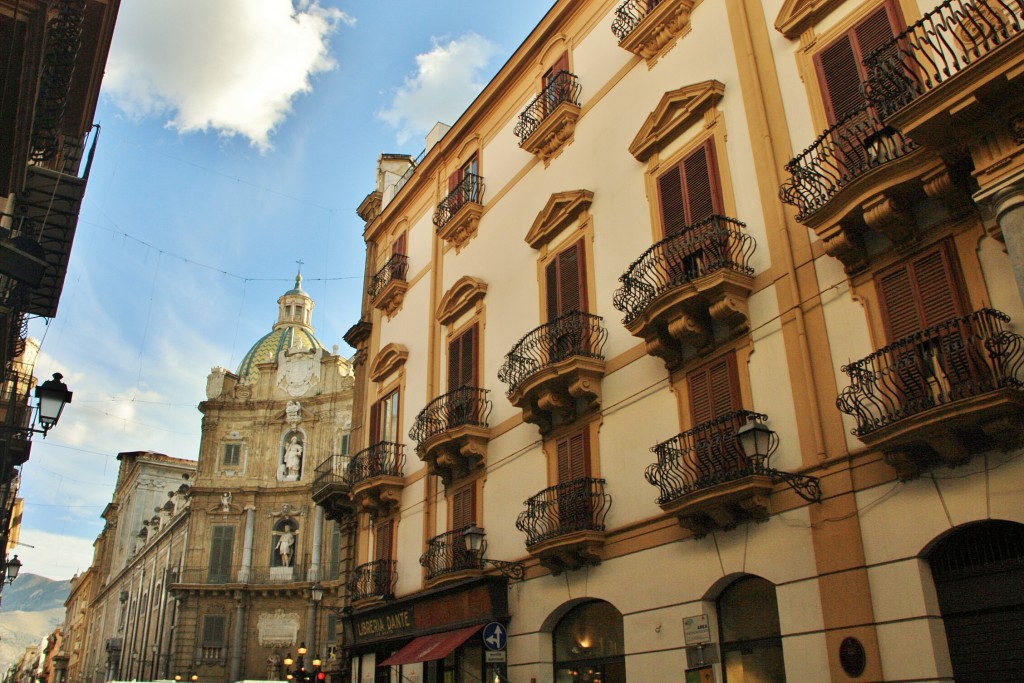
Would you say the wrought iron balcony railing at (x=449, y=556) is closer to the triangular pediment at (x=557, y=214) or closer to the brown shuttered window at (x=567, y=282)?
the brown shuttered window at (x=567, y=282)

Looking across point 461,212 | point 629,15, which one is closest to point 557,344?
point 629,15

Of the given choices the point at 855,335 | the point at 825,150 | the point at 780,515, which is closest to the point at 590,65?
the point at 825,150

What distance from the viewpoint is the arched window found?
11297 mm

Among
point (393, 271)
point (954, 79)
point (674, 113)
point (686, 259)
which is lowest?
point (954, 79)

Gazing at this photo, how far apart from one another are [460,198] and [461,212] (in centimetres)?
87

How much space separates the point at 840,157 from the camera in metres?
11.4

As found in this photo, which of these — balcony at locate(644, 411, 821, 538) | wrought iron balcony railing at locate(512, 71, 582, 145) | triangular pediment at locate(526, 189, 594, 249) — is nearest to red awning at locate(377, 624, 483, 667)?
balcony at locate(644, 411, 821, 538)

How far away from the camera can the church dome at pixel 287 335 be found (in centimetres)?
5641

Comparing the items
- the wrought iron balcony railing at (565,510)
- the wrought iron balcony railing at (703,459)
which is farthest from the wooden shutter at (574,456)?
the wrought iron balcony railing at (703,459)

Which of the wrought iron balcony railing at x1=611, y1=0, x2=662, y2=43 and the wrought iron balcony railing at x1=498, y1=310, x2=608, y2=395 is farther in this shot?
the wrought iron balcony railing at x1=611, y1=0, x2=662, y2=43

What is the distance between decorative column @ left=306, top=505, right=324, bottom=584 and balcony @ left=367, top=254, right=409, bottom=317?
87.6 feet

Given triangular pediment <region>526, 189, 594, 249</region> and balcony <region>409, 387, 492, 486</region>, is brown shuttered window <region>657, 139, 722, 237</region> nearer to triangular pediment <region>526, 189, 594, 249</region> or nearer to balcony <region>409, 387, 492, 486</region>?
triangular pediment <region>526, 189, 594, 249</region>

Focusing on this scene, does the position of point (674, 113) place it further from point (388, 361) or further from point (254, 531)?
point (254, 531)

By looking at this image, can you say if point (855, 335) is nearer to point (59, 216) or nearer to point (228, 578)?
point (59, 216)
